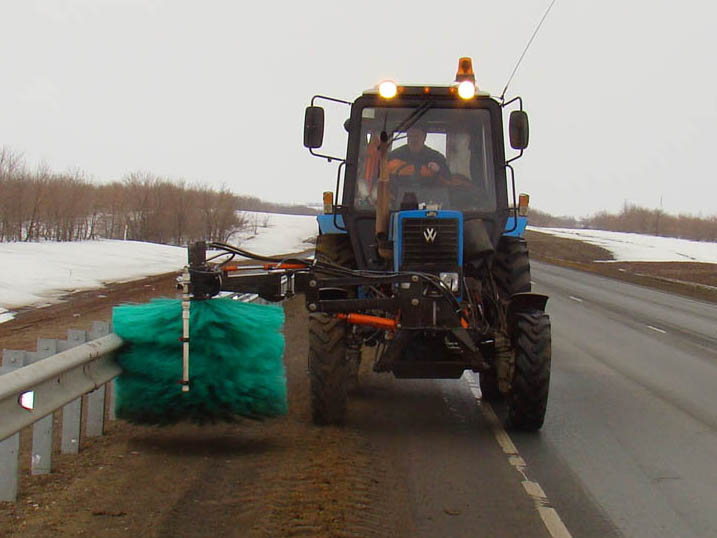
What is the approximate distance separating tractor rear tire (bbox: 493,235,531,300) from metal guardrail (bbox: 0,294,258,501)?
3.60 metres

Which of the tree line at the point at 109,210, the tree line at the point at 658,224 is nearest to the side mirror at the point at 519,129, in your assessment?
the tree line at the point at 109,210

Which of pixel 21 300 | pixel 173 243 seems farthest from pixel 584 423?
pixel 173 243

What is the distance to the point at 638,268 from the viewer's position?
132 feet

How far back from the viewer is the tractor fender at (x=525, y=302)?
274 inches

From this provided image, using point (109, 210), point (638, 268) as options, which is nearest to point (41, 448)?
point (638, 268)

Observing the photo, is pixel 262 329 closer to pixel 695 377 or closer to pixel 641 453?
pixel 641 453

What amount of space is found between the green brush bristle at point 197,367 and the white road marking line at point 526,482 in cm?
177

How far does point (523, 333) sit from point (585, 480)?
4.81ft

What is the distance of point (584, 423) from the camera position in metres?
7.44

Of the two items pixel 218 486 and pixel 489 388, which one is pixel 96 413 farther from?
pixel 489 388

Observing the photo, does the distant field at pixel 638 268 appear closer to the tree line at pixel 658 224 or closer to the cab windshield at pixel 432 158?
the cab windshield at pixel 432 158

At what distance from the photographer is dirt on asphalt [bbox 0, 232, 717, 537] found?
14.3ft

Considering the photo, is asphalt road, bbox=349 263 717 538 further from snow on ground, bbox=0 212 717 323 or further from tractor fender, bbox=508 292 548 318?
snow on ground, bbox=0 212 717 323

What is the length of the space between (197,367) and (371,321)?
151cm
